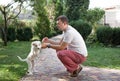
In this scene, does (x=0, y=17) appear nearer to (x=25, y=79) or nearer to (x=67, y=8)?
(x=67, y=8)

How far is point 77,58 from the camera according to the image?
787 cm

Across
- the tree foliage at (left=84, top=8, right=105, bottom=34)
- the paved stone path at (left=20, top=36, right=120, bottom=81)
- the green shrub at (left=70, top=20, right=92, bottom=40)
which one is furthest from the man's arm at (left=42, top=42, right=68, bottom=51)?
the tree foliage at (left=84, top=8, right=105, bottom=34)

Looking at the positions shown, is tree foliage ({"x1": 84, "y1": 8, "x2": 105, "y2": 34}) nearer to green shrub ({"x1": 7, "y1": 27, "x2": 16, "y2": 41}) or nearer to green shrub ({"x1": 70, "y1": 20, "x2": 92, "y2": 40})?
green shrub ({"x1": 70, "y1": 20, "x2": 92, "y2": 40})

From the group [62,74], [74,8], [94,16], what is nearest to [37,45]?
[62,74]

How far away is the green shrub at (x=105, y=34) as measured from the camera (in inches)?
710

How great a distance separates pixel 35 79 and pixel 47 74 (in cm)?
68

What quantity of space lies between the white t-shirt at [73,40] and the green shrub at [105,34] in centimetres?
1028

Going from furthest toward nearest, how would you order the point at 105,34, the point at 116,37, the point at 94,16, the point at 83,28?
the point at 94,16 < the point at 83,28 < the point at 105,34 < the point at 116,37

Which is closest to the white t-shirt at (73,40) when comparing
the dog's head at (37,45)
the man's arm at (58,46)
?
the man's arm at (58,46)

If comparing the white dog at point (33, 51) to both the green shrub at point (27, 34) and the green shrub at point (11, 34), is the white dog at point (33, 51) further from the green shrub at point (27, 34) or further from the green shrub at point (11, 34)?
the green shrub at point (27, 34)

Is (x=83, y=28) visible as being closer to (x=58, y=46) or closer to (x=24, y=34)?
(x=24, y=34)

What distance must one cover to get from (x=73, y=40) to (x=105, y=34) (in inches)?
411

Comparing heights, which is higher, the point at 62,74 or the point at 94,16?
the point at 94,16

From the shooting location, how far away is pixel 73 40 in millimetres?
7844
